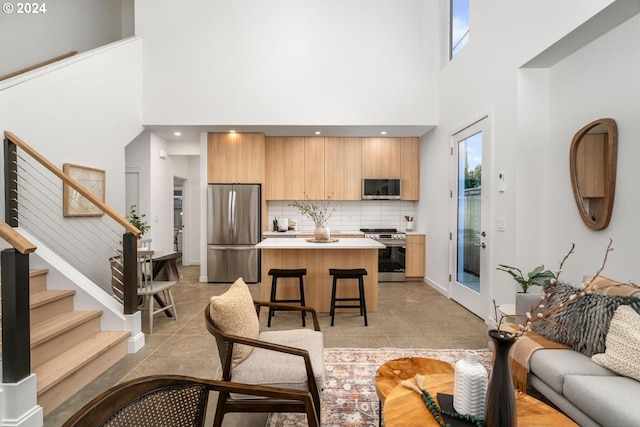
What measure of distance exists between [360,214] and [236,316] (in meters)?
4.76

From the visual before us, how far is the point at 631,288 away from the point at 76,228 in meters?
5.22

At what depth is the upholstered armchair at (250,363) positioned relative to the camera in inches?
59.7

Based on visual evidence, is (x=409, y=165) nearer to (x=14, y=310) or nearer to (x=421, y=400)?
(x=421, y=400)

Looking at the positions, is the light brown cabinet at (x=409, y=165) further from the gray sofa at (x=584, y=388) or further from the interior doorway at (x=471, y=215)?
the gray sofa at (x=584, y=388)

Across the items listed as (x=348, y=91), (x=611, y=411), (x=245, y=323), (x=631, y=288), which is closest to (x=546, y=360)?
(x=611, y=411)

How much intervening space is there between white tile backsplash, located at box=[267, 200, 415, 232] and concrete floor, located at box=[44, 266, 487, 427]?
A: 190 cm

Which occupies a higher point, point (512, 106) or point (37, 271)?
point (512, 106)

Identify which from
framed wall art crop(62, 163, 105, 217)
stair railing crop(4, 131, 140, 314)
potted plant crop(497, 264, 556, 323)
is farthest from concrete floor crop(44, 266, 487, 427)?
framed wall art crop(62, 163, 105, 217)

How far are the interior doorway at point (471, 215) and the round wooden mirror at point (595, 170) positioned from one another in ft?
2.93

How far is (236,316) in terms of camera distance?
1676mm

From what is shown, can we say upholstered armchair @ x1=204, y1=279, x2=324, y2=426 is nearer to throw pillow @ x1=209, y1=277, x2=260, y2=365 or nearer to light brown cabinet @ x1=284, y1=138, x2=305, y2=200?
throw pillow @ x1=209, y1=277, x2=260, y2=365

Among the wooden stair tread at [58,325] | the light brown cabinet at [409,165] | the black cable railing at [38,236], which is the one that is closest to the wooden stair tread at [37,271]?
the wooden stair tread at [58,325]

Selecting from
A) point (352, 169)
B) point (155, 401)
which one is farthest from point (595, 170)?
point (352, 169)

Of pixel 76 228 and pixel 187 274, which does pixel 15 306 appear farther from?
pixel 187 274
